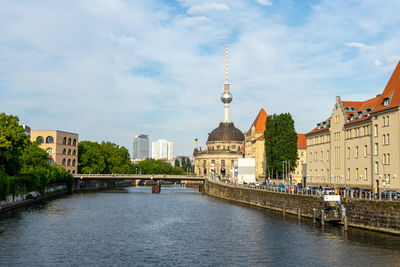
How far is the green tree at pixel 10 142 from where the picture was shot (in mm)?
80725

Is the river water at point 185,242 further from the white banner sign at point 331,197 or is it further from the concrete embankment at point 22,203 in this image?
the concrete embankment at point 22,203

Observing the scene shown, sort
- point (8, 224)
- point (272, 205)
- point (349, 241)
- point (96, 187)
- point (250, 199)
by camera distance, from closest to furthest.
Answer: point (349, 241) → point (8, 224) → point (272, 205) → point (250, 199) → point (96, 187)

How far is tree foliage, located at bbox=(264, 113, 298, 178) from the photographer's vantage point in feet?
382

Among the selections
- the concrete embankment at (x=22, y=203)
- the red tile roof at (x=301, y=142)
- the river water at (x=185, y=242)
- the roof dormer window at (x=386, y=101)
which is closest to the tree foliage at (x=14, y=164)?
the concrete embankment at (x=22, y=203)

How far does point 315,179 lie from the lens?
10594cm

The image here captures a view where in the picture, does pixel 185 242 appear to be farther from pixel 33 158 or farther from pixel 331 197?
pixel 33 158

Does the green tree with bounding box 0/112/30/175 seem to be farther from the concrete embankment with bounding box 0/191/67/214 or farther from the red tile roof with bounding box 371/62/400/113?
the red tile roof with bounding box 371/62/400/113

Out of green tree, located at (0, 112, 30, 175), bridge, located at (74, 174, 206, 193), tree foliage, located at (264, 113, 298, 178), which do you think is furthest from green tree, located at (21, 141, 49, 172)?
tree foliage, located at (264, 113, 298, 178)

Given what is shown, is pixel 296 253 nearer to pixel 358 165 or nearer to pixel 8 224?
pixel 8 224

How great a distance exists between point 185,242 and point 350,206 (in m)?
21.7

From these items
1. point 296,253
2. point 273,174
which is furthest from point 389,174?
point 273,174

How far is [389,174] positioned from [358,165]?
1192 cm

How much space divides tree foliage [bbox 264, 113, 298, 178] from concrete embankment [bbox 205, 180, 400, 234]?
56.8 feet

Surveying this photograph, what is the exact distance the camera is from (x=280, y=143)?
117 m
